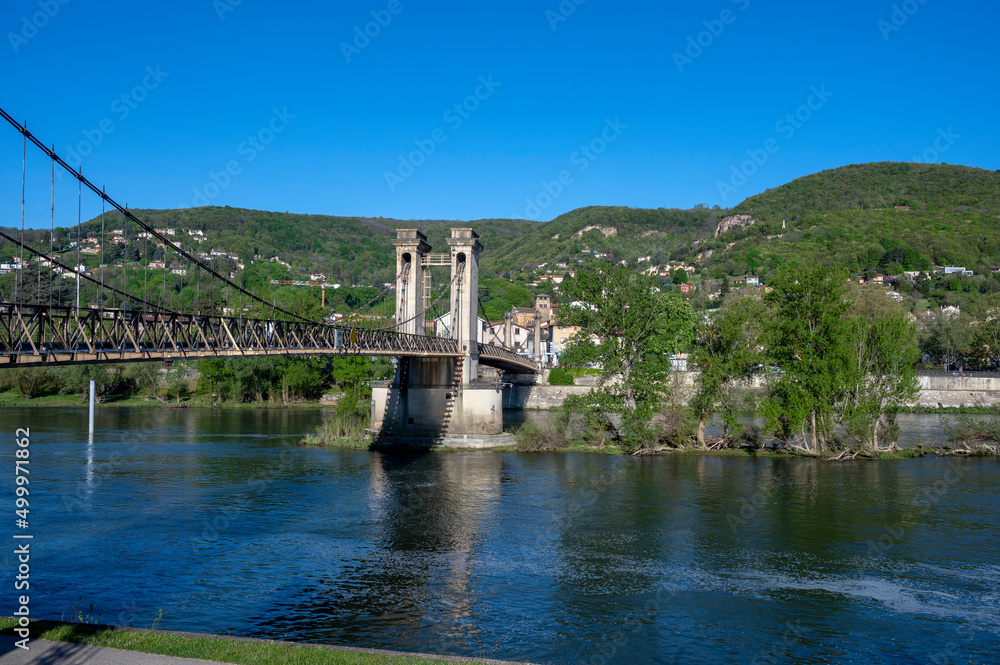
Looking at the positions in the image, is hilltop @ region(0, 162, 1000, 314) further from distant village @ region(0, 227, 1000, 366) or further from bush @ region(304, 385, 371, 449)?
bush @ region(304, 385, 371, 449)

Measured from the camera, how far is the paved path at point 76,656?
905 centimetres

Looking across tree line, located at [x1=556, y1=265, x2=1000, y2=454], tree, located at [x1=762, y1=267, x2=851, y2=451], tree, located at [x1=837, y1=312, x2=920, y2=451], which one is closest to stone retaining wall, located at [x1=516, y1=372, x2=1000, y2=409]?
tree line, located at [x1=556, y1=265, x2=1000, y2=454]

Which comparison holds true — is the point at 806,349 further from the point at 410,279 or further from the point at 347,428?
the point at 347,428

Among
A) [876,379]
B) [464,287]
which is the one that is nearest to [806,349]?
[876,379]

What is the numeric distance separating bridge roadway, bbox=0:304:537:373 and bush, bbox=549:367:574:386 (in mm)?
22386

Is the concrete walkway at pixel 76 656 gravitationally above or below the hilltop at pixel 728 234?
below

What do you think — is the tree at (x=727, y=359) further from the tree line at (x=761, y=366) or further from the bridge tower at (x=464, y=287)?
the bridge tower at (x=464, y=287)

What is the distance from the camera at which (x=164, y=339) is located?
1744 centimetres

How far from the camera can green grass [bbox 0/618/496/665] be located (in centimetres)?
959

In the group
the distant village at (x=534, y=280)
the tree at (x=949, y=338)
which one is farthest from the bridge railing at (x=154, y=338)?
the tree at (x=949, y=338)

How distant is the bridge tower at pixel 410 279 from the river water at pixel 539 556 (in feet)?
34.6

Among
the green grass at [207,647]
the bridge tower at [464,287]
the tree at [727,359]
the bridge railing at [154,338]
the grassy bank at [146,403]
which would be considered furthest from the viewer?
the grassy bank at [146,403]

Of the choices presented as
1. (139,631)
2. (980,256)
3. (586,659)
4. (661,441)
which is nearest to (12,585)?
(139,631)

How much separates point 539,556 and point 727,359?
19736 mm
